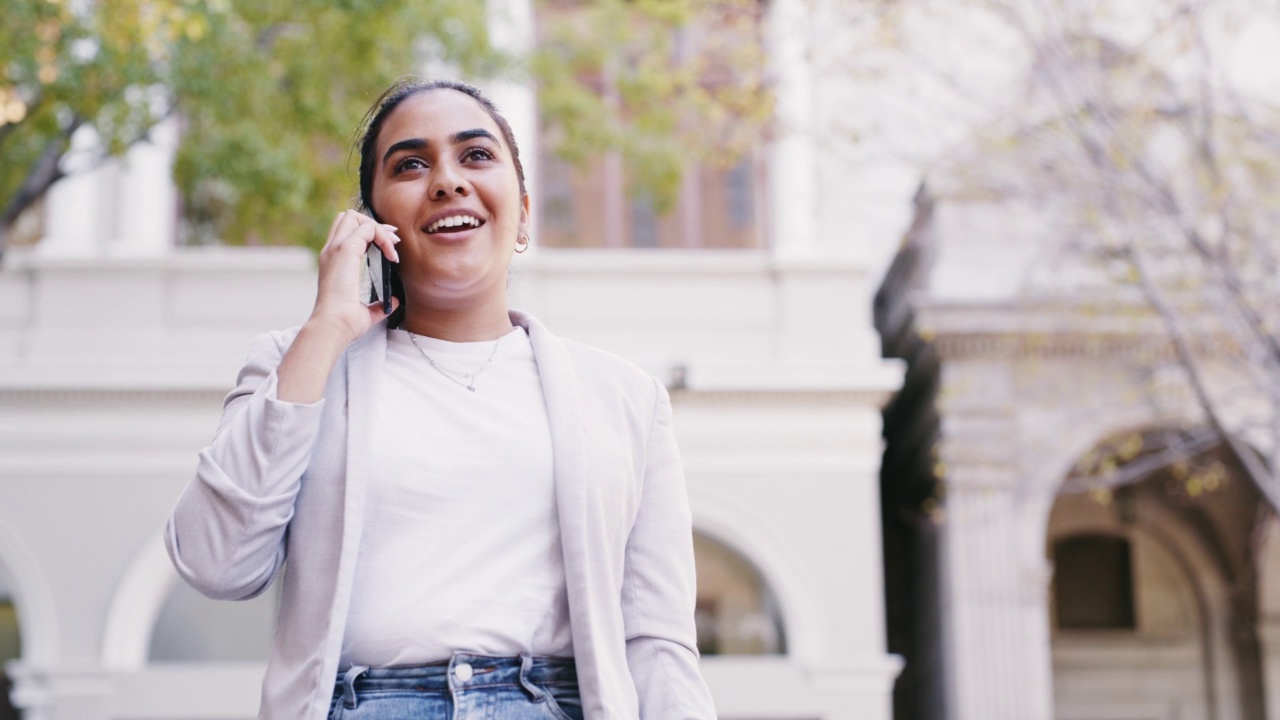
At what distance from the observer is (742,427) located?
39.4 ft

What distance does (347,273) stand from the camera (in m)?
2.18

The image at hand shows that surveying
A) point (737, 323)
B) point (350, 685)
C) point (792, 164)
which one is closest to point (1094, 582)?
point (737, 323)

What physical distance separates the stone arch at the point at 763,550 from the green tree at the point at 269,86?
97.3 inches

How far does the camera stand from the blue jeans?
197 cm

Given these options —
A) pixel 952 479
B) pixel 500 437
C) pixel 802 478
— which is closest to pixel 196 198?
pixel 802 478

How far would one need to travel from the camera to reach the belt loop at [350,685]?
198cm

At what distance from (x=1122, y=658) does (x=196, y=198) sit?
29.9 feet

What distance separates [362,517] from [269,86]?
8.15 meters

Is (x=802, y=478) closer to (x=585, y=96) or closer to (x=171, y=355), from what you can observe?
(x=585, y=96)

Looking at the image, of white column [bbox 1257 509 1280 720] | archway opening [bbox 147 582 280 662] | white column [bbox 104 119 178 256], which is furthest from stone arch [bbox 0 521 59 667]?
white column [bbox 1257 509 1280 720]

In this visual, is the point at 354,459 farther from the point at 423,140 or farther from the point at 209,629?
the point at 209,629

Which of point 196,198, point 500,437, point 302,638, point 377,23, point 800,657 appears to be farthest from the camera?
point 196,198

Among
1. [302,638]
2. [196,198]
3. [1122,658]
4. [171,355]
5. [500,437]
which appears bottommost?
[1122,658]

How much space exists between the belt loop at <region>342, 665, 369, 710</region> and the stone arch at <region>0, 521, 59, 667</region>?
1031 centimetres
